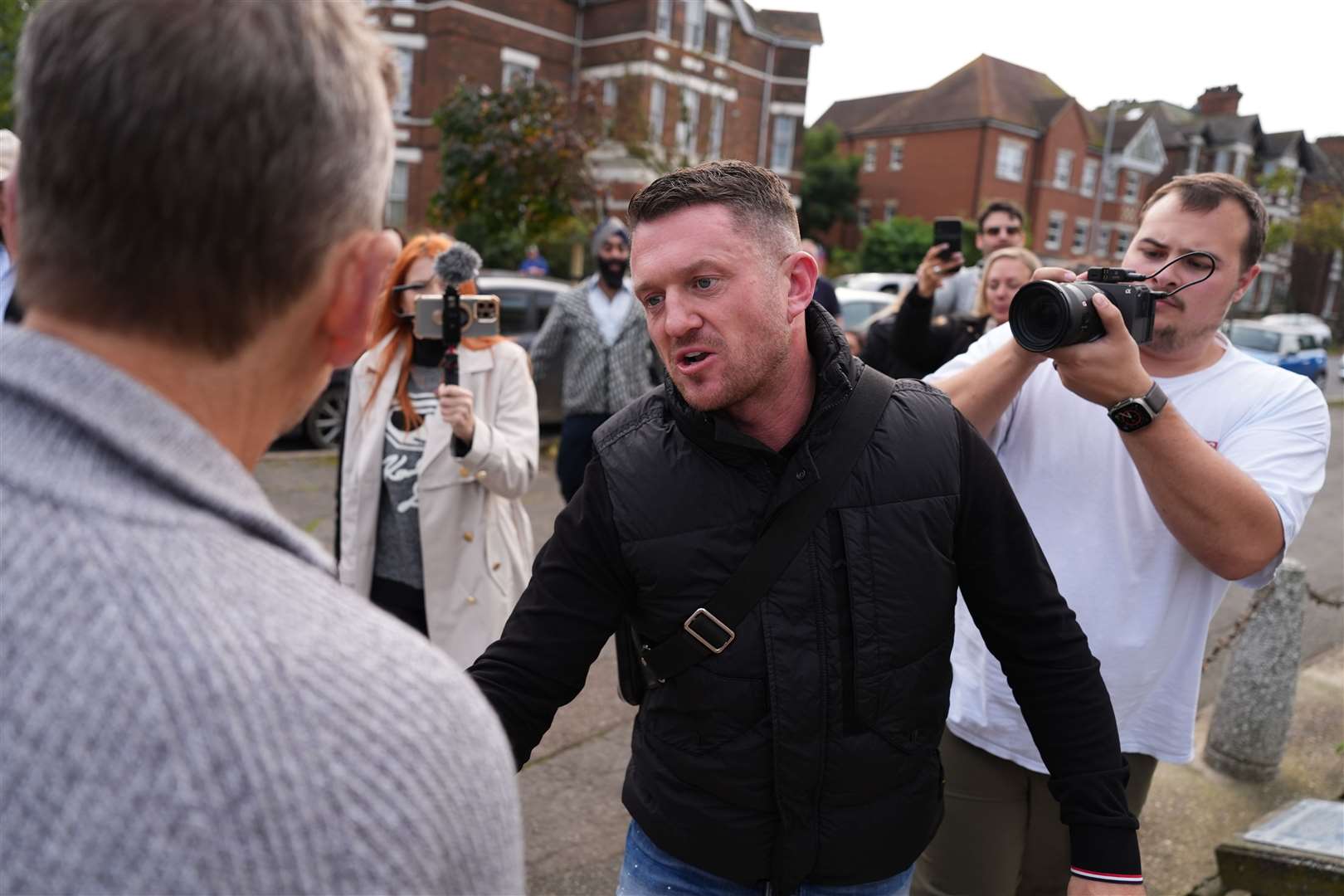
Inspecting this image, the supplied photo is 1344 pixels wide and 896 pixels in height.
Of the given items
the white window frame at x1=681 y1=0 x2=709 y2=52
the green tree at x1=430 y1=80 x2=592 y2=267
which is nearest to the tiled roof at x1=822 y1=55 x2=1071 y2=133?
the white window frame at x1=681 y1=0 x2=709 y2=52

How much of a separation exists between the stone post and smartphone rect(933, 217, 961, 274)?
82.3 inches

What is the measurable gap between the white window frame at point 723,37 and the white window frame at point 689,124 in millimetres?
2988

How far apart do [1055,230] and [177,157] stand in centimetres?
4840

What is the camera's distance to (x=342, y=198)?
0.88m

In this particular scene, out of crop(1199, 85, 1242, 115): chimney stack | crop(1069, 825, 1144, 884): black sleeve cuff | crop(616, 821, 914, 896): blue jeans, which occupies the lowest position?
crop(616, 821, 914, 896): blue jeans

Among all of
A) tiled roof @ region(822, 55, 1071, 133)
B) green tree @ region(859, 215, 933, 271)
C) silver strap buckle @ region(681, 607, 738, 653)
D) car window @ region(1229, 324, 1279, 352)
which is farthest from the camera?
tiled roof @ region(822, 55, 1071, 133)

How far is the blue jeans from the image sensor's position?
197 centimetres

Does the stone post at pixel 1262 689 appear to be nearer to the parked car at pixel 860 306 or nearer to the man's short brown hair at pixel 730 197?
the man's short brown hair at pixel 730 197

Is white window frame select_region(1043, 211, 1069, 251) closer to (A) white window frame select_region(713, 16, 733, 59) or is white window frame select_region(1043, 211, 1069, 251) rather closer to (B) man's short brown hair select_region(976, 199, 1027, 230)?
(A) white window frame select_region(713, 16, 733, 59)

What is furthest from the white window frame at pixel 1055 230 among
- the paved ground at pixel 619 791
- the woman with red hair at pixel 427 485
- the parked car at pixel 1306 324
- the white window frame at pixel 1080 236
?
the woman with red hair at pixel 427 485

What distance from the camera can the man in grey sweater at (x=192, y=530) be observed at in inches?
27.5

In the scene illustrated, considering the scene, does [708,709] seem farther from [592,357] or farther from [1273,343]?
[1273,343]

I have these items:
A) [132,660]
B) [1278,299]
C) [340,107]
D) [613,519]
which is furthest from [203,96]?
[1278,299]

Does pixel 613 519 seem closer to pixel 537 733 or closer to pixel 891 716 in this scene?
pixel 537 733
